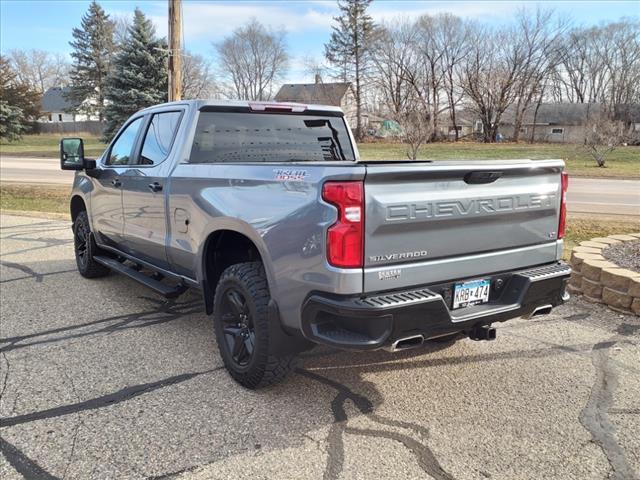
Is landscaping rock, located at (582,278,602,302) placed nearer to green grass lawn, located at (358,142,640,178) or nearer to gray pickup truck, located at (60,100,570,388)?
gray pickup truck, located at (60,100,570,388)

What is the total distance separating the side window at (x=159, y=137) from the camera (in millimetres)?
4496

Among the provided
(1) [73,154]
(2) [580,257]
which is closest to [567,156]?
(2) [580,257]

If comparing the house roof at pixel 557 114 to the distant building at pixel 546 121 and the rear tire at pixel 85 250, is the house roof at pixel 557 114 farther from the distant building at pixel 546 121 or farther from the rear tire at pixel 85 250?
the rear tire at pixel 85 250

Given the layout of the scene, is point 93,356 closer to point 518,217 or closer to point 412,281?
point 412,281

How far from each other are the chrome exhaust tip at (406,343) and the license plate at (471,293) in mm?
341

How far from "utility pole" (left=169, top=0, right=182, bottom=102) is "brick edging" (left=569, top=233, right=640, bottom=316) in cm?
828

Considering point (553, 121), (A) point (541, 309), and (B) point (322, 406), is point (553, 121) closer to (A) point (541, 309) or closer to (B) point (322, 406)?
(A) point (541, 309)

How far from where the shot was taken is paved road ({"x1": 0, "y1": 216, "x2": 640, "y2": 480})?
2.76 meters

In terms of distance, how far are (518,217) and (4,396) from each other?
11.4ft

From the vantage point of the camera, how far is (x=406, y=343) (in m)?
2.91

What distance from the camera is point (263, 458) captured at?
280 centimetres

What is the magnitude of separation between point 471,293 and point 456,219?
471mm

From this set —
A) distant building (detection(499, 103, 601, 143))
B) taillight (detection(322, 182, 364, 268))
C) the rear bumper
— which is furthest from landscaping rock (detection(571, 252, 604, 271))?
distant building (detection(499, 103, 601, 143))

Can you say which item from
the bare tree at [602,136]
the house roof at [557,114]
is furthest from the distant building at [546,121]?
the bare tree at [602,136]
